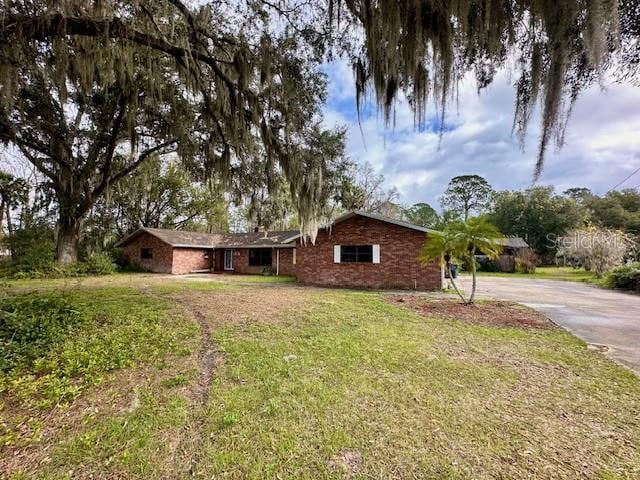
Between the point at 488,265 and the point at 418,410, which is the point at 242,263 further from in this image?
the point at 488,265

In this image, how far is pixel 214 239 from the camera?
21344 millimetres

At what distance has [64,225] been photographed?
13.9m

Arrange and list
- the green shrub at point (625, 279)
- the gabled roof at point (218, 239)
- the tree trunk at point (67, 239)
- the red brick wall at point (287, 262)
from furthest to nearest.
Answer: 1. the gabled roof at point (218, 239)
2. the red brick wall at point (287, 262)
3. the tree trunk at point (67, 239)
4. the green shrub at point (625, 279)

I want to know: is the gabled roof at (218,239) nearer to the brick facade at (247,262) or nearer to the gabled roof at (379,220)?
the brick facade at (247,262)

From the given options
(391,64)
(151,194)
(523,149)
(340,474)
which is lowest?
(340,474)

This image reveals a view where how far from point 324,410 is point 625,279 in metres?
16.1

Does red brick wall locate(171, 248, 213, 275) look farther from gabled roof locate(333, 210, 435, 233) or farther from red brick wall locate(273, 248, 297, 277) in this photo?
gabled roof locate(333, 210, 435, 233)

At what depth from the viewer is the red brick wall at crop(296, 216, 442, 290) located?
11.8 meters

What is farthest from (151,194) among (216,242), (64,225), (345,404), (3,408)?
(345,404)

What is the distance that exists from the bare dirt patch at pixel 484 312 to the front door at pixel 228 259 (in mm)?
13465

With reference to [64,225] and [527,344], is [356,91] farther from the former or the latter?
→ [64,225]

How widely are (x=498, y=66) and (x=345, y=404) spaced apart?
3.70m

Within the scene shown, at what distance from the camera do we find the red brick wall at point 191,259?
59.7ft

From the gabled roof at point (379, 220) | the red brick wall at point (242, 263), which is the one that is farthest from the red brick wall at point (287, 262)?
the gabled roof at point (379, 220)
